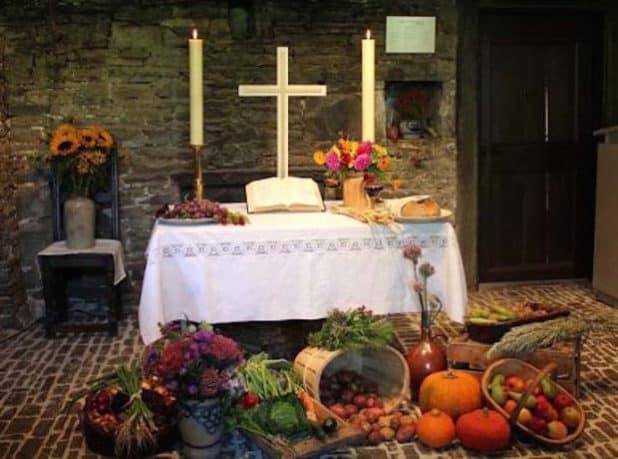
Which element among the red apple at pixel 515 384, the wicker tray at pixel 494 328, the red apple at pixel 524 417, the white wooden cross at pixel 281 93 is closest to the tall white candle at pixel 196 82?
the white wooden cross at pixel 281 93

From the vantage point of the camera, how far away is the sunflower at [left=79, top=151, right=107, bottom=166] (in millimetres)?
4930

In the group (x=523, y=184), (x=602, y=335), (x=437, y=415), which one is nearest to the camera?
(x=437, y=415)

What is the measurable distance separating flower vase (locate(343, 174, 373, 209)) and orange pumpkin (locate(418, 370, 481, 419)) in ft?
3.18

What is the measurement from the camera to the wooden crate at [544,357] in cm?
353

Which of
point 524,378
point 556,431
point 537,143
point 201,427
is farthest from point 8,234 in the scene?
point 537,143

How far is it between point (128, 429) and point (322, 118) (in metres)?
3.05

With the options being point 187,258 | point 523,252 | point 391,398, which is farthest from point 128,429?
point 523,252

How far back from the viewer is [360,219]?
3756mm

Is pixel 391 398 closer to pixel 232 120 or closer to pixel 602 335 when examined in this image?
pixel 602 335

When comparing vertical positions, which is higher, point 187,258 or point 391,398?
point 187,258

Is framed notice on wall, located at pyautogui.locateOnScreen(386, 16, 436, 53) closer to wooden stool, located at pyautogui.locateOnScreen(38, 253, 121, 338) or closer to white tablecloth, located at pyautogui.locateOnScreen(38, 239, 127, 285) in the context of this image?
white tablecloth, located at pyautogui.locateOnScreen(38, 239, 127, 285)

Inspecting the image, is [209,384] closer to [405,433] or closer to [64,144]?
[405,433]

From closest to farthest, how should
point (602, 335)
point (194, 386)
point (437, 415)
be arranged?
1. point (194, 386)
2. point (437, 415)
3. point (602, 335)

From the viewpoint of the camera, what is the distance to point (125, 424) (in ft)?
9.91
